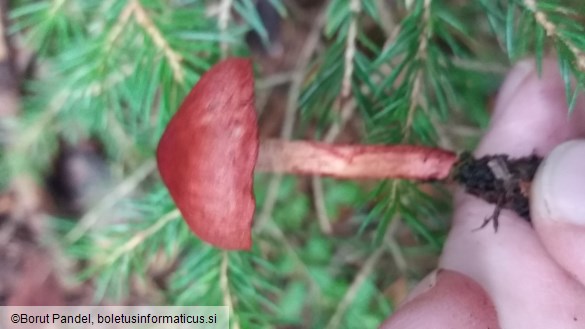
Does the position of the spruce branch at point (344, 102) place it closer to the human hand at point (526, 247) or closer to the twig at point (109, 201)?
the human hand at point (526, 247)

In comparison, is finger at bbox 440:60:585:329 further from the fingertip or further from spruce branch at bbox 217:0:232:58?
spruce branch at bbox 217:0:232:58

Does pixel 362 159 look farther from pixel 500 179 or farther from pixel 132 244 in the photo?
pixel 132 244

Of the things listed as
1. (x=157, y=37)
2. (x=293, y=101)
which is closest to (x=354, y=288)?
(x=293, y=101)

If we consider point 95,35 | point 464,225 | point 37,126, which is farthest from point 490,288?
point 37,126

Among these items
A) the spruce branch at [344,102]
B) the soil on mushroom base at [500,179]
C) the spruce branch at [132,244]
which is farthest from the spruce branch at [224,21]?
the soil on mushroom base at [500,179]

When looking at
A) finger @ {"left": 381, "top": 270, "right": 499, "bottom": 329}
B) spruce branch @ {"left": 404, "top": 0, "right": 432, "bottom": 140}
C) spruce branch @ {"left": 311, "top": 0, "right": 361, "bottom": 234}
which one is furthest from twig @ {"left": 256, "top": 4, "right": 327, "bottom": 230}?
finger @ {"left": 381, "top": 270, "right": 499, "bottom": 329}

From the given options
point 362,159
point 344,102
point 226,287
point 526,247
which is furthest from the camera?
point 344,102
